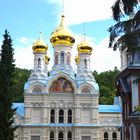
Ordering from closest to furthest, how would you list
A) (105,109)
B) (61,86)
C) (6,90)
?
(6,90), (61,86), (105,109)

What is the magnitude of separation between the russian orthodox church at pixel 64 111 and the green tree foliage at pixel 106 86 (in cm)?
1616

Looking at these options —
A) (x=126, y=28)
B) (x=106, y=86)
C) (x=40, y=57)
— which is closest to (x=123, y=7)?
(x=126, y=28)

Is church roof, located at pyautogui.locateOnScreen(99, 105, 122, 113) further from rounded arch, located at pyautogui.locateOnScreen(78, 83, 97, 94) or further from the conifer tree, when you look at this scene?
the conifer tree

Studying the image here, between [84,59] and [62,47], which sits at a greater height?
[62,47]

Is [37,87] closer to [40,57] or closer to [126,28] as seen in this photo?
[40,57]

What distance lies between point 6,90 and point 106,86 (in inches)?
1923

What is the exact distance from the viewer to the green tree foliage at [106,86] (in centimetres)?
6444

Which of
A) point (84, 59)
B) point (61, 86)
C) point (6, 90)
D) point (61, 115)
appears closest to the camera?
point (6, 90)

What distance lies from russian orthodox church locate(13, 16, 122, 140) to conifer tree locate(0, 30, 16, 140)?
67.7ft

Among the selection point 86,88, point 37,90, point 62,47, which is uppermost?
point 62,47

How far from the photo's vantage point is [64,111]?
46.4 m

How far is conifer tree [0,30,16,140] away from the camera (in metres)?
24.3

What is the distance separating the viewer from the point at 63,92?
46.7 m

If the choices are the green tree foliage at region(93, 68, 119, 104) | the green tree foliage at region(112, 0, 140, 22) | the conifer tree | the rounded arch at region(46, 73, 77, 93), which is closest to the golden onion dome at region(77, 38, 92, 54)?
the rounded arch at region(46, 73, 77, 93)
